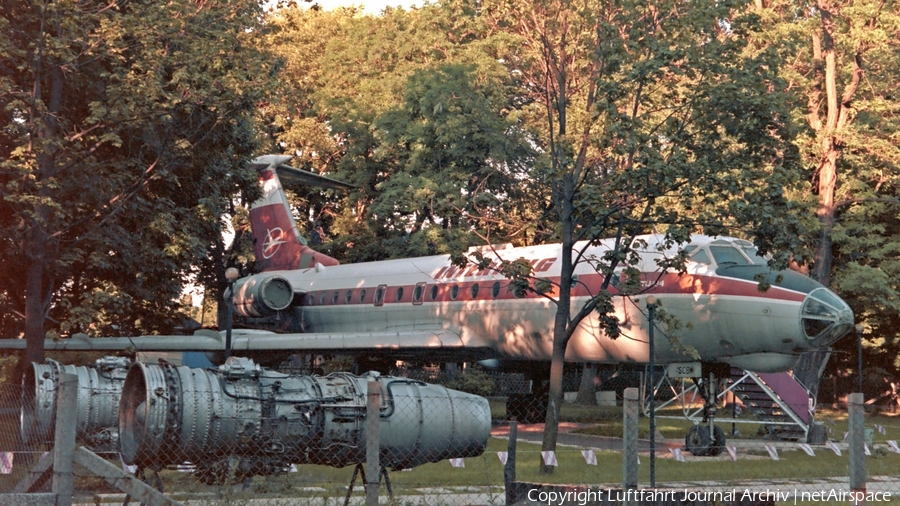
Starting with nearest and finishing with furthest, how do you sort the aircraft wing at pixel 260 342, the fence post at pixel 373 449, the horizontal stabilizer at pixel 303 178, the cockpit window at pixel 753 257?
1. the fence post at pixel 373 449
2. the cockpit window at pixel 753 257
3. the aircraft wing at pixel 260 342
4. the horizontal stabilizer at pixel 303 178

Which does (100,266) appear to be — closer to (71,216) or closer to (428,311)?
(71,216)

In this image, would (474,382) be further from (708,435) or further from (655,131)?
(655,131)

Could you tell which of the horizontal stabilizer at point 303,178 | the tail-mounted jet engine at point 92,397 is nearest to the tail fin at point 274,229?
the horizontal stabilizer at point 303,178

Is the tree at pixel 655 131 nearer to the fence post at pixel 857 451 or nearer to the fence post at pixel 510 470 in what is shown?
the fence post at pixel 510 470

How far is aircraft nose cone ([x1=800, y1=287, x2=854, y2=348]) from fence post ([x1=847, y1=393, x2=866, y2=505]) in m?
10.6

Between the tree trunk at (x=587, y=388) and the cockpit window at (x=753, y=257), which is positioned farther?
the tree trunk at (x=587, y=388)

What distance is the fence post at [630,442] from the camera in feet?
25.9

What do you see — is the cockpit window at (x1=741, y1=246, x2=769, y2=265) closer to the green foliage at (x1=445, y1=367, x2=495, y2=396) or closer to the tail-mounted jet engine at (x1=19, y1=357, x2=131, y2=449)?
the green foliage at (x1=445, y1=367, x2=495, y2=396)

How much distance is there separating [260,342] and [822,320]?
48.7 ft

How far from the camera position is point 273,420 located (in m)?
9.86

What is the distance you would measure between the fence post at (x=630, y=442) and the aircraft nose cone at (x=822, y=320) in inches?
435

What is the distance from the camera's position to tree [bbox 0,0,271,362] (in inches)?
787

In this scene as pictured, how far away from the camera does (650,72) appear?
1662 centimetres

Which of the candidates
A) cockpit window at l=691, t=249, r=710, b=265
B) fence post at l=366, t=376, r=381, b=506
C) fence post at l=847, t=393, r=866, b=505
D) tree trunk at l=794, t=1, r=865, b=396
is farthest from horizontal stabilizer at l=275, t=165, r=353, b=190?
fence post at l=847, t=393, r=866, b=505
